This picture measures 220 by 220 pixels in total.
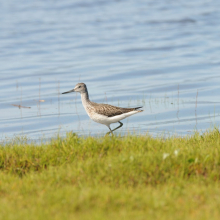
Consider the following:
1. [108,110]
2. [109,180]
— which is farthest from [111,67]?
[109,180]

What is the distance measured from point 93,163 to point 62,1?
2379 inches

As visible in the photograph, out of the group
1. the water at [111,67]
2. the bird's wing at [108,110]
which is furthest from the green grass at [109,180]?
the water at [111,67]

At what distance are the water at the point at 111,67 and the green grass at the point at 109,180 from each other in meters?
3.83

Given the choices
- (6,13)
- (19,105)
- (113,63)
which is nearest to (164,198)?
(19,105)

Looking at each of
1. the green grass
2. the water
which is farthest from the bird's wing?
the green grass

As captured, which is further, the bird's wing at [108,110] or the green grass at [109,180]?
the bird's wing at [108,110]

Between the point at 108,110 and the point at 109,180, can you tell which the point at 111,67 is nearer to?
the point at 108,110

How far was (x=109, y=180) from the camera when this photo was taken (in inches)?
318

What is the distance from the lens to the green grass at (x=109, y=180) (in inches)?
265

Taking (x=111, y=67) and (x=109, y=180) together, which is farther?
(x=111, y=67)

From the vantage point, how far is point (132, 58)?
30.5 m

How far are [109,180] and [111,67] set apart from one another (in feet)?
64.5

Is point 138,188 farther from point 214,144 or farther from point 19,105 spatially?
point 19,105

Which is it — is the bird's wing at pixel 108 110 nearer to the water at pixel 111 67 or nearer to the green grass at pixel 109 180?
the water at pixel 111 67
